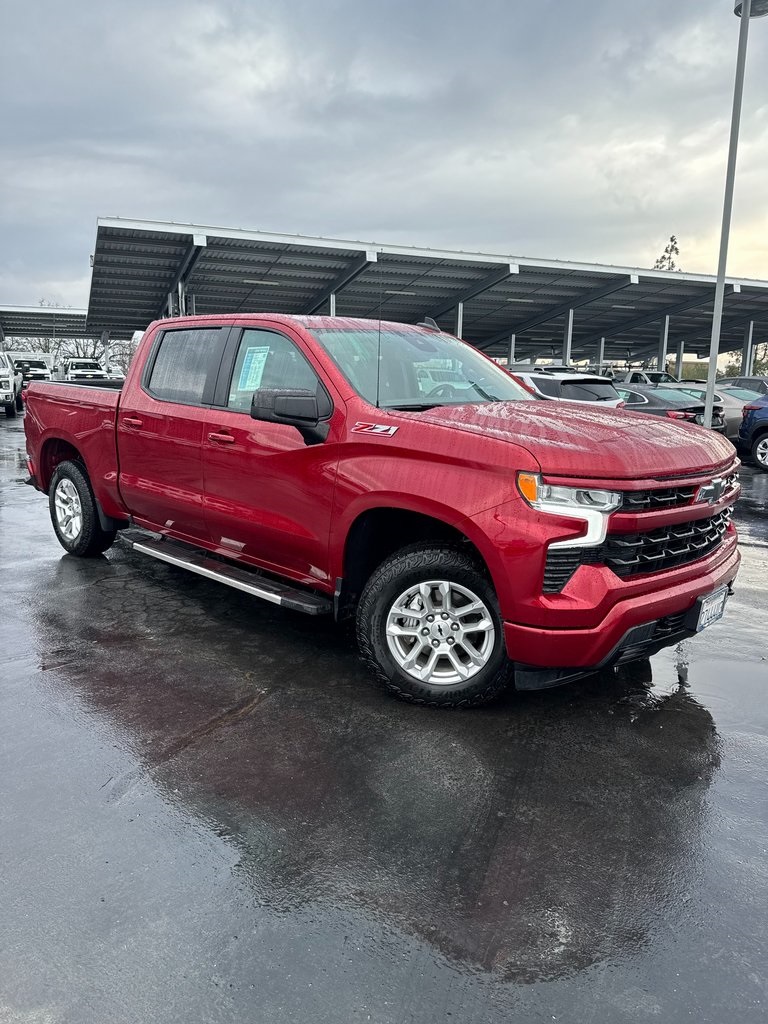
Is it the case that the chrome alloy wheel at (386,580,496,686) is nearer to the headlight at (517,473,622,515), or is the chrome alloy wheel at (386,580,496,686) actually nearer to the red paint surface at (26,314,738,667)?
the red paint surface at (26,314,738,667)

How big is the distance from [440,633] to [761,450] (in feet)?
41.5

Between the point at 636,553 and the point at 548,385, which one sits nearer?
the point at 636,553

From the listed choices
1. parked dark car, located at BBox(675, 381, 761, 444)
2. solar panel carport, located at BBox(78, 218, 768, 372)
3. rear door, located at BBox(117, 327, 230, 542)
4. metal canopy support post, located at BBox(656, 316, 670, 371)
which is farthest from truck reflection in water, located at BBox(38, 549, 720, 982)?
metal canopy support post, located at BBox(656, 316, 670, 371)

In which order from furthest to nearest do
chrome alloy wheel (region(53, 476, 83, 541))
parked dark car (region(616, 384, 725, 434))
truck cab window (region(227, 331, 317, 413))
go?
1. parked dark car (region(616, 384, 725, 434))
2. chrome alloy wheel (region(53, 476, 83, 541))
3. truck cab window (region(227, 331, 317, 413))

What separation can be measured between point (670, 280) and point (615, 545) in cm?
3073

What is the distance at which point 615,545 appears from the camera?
331 centimetres

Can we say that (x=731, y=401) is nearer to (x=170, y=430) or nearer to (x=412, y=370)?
(x=412, y=370)

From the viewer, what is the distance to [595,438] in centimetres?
346

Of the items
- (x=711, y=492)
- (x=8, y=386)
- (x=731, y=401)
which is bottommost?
(x=711, y=492)

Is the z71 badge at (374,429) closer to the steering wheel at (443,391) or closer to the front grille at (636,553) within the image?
the steering wheel at (443,391)

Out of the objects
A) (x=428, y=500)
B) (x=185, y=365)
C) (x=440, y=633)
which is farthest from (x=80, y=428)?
(x=440, y=633)

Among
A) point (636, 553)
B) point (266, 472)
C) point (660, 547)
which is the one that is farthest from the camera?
point (266, 472)

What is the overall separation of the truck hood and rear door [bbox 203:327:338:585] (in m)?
0.78

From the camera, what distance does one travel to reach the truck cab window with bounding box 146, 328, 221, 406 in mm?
5020
